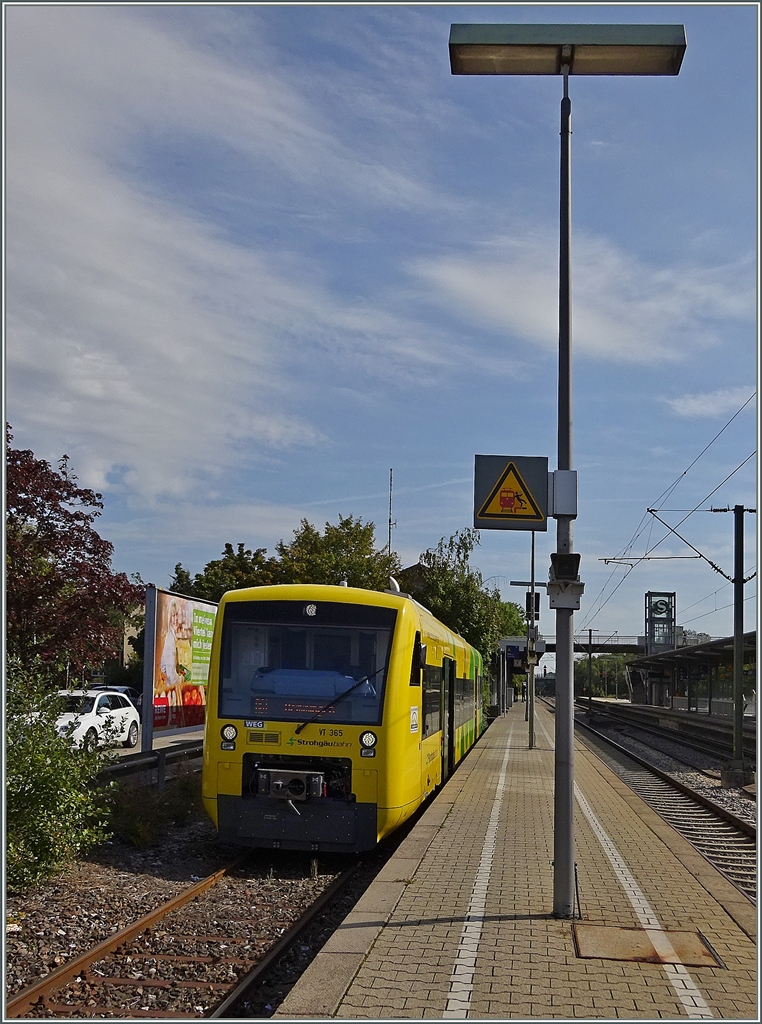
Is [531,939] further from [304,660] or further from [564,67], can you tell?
[564,67]

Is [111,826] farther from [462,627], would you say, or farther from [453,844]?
[462,627]

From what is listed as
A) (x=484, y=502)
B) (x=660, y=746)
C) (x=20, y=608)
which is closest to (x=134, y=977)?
(x=484, y=502)

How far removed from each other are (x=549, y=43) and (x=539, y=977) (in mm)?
6774

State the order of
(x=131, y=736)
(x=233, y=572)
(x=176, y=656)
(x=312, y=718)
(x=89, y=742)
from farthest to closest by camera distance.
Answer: (x=233, y=572)
(x=131, y=736)
(x=176, y=656)
(x=312, y=718)
(x=89, y=742)

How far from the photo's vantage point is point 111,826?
10.9 m

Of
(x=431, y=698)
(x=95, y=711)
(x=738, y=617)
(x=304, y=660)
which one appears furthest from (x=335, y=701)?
(x=738, y=617)

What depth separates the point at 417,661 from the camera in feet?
37.1

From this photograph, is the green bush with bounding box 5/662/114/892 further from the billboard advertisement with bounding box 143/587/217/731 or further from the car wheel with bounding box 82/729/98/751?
the billboard advertisement with bounding box 143/587/217/731

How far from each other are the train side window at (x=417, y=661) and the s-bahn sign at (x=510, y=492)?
8.98ft

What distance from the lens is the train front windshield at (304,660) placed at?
1038 cm

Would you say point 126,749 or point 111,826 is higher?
point 111,826

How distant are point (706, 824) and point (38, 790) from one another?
1093 cm

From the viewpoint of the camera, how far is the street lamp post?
7.91 meters

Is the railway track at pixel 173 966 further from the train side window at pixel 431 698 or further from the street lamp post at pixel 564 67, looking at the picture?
the train side window at pixel 431 698
